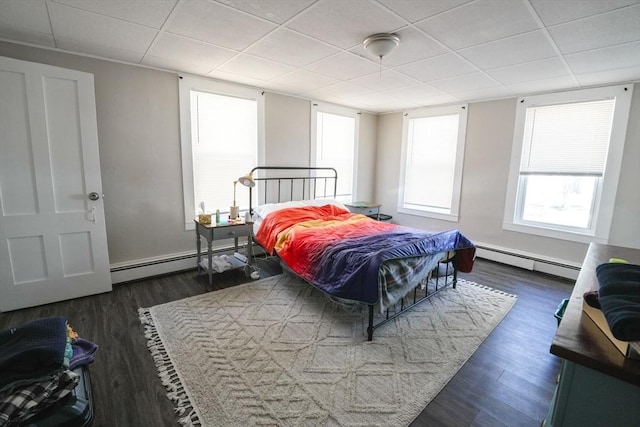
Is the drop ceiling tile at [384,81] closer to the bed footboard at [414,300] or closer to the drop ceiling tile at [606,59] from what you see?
the drop ceiling tile at [606,59]

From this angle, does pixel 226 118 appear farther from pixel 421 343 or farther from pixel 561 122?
pixel 561 122

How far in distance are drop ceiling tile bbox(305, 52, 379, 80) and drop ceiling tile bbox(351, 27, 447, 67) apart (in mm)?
123

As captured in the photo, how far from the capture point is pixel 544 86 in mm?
3613

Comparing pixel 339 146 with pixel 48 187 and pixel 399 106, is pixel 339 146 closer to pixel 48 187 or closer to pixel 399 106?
pixel 399 106

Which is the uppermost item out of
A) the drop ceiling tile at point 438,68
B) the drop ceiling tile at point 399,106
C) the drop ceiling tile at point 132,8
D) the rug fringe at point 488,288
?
the drop ceiling tile at point 399,106

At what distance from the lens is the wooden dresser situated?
74 centimetres

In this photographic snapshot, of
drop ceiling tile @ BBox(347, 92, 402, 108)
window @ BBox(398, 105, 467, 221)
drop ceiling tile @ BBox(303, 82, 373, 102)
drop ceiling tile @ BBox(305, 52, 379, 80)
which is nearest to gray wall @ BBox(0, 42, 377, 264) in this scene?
drop ceiling tile @ BBox(305, 52, 379, 80)

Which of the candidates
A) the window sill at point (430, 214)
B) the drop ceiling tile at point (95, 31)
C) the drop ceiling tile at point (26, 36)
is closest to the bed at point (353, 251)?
the window sill at point (430, 214)

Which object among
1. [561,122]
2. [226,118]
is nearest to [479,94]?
[561,122]

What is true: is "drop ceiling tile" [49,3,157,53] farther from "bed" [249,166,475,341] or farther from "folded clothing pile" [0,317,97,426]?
"folded clothing pile" [0,317,97,426]

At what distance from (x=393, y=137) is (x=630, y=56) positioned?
328 cm

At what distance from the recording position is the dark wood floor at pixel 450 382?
1.69 meters

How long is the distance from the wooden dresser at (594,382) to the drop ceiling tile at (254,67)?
3.12 m

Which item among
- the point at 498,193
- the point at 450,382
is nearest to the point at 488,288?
the point at 498,193
